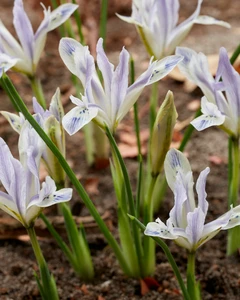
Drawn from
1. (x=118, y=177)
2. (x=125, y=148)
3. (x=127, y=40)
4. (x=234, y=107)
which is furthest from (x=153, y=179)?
(x=127, y=40)

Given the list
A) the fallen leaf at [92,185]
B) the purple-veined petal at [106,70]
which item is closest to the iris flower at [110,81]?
the purple-veined petal at [106,70]

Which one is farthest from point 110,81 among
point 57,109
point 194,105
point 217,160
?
point 194,105

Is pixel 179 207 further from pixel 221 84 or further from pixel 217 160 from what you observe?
pixel 217 160

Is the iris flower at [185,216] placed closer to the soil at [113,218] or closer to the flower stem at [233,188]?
the flower stem at [233,188]

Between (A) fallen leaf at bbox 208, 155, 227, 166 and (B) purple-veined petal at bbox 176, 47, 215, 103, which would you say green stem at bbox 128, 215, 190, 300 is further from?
(A) fallen leaf at bbox 208, 155, 227, 166

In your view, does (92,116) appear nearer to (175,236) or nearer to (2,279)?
(175,236)

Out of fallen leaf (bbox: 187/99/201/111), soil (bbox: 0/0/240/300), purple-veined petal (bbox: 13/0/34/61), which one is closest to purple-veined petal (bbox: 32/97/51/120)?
purple-veined petal (bbox: 13/0/34/61)
